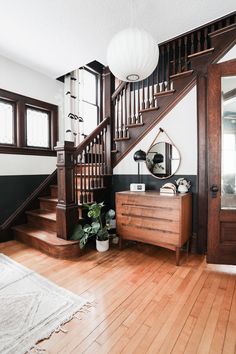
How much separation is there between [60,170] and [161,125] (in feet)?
5.15

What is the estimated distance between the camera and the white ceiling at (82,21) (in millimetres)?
2312

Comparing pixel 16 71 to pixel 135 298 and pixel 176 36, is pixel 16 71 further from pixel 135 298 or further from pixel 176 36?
pixel 135 298

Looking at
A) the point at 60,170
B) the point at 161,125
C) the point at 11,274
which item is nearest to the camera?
the point at 11,274

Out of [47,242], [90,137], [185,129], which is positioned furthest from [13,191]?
[185,129]

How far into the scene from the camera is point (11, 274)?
2.26 m

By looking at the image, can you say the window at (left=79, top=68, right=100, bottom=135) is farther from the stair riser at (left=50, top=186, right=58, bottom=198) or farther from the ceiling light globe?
the ceiling light globe

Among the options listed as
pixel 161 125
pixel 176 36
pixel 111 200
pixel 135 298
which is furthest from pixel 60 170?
pixel 176 36

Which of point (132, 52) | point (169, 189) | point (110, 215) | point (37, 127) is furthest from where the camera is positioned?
point (37, 127)

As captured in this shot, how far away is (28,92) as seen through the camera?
3.72 m

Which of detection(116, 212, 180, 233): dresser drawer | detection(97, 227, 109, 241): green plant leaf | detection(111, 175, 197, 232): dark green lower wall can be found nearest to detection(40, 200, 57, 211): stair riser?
Answer: detection(111, 175, 197, 232): dark green lower wall

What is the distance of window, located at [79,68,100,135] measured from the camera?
454cm

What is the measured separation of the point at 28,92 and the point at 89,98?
1.48 meters

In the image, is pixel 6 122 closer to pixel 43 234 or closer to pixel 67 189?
pixel 67 189

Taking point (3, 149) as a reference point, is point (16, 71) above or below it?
above
